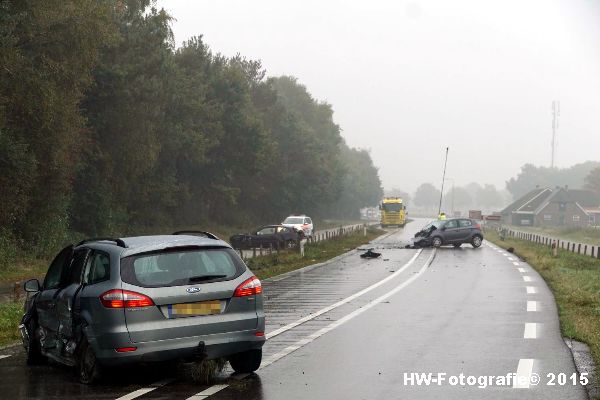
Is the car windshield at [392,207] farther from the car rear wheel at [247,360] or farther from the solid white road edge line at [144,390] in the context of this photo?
the solid white road edge line at [144,390]

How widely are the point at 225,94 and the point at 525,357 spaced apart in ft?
180

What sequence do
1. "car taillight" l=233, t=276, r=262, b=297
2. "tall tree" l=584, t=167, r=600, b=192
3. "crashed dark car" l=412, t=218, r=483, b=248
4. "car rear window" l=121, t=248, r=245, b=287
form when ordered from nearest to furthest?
1. "car rear window" l=121, t=248, r=245, b=287
2. "car taillight" l=233, t=276, r=262, b=297
3. "crashed dark car" l=412, t=218, r=483, b=248
4. "tall tree" l=584, t=167, r=600, b=192

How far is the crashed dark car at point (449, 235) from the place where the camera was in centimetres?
4044

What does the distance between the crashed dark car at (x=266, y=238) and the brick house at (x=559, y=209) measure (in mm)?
113915

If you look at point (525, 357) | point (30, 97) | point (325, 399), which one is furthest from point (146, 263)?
point (30, 97)

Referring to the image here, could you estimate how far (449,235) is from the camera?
133 feet

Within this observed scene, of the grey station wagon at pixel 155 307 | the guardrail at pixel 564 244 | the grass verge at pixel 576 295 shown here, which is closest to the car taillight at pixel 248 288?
the grey station wagon at pixel 155 307

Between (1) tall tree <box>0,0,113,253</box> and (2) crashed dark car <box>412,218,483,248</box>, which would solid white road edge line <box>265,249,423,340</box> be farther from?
(2) crashed dark car <box>412,218,483,248</box>

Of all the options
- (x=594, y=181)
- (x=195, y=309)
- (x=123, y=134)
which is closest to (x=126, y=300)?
(x=195, y=309)

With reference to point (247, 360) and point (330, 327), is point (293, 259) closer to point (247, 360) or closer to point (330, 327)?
point (330, 327)

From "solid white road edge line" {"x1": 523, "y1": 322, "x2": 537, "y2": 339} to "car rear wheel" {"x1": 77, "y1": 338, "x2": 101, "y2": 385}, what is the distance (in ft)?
19.5

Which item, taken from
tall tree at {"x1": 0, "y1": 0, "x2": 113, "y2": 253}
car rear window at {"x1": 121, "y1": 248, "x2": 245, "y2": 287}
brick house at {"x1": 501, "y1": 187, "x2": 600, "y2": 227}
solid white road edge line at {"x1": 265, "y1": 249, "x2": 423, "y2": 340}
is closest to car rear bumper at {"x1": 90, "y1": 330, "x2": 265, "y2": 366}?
car rear window at {"x1": 121, "y1": 248, "x2": 245, "y2": 287}

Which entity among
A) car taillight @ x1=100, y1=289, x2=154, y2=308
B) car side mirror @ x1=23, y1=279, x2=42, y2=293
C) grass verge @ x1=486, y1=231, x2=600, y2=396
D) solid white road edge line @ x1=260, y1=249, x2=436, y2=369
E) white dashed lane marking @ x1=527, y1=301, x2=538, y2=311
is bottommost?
solid white road edge line @ x1=260, y1=249, x2=436, y2=369

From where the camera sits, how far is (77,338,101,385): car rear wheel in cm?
798
